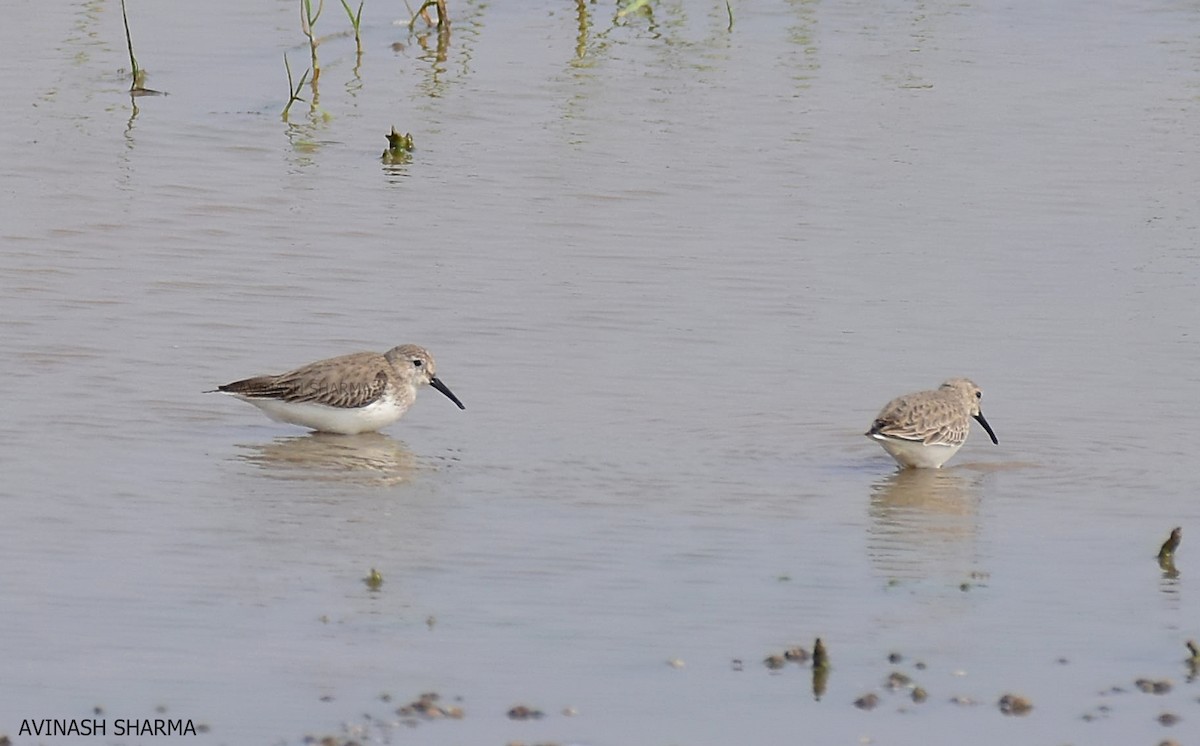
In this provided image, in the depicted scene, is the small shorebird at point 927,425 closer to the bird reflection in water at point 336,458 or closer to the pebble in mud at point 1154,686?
the bird reflection in water at point 336,458

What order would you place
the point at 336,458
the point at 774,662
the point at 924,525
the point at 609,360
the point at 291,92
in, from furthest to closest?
the point at 291,92, the point at 609,360, the point at 336,458, the point at 924,525, the point at 774,662

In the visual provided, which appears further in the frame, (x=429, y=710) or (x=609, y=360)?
(x=609, y=360)

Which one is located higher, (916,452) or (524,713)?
(524,713)

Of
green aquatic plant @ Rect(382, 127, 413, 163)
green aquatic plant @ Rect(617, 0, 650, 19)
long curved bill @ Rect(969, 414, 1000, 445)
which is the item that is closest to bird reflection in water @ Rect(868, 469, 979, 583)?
long curved bill @ Rect(969, 414, 1000, 445)

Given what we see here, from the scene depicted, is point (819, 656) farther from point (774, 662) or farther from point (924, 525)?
point (924, 525)

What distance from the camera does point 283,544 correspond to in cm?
991

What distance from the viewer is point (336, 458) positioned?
1209cm

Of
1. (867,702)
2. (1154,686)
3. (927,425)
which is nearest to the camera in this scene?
(867,702)

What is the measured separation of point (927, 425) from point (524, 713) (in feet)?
14.5

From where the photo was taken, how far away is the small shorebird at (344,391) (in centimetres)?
1230

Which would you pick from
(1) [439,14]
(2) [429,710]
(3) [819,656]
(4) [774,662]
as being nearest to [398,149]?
(1) [439,14]

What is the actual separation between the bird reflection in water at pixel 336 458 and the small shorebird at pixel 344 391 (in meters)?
0.10

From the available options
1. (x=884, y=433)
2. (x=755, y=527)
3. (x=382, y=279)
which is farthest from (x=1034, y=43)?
(x=755, y=527)

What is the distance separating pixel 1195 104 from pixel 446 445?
10866 millimetres
